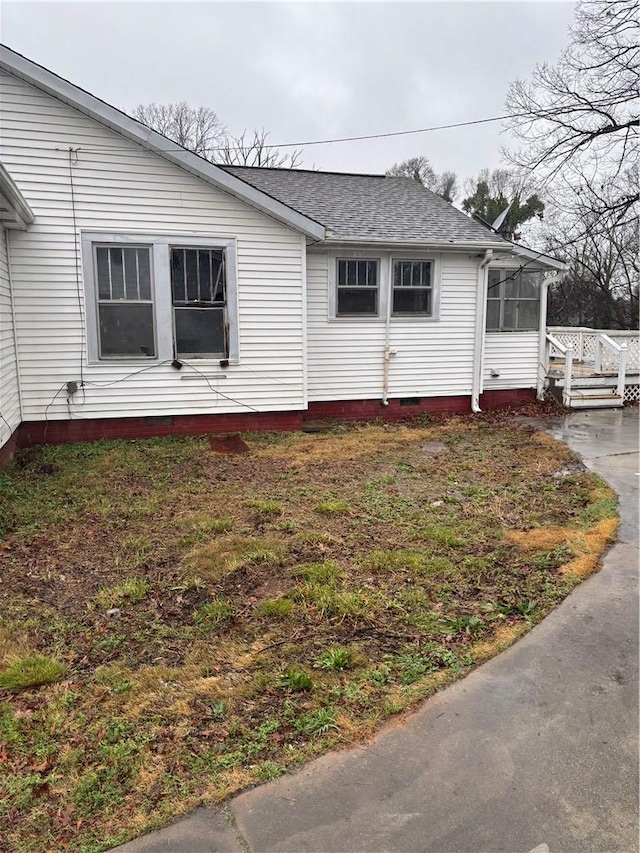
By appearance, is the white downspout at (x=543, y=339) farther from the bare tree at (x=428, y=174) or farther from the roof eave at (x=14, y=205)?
the bare tree at (x=428, y=174)

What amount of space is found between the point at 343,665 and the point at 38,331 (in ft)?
23.6

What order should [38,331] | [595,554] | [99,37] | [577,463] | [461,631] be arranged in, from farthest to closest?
[99,37] < [38,331] < [577,463] < [595,554] < [461,631]

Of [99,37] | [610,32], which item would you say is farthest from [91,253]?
[610,32]

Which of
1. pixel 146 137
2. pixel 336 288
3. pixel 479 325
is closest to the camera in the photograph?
pixel 146 137

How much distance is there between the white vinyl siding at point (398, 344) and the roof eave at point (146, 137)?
1.43 m

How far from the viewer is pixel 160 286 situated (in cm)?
838

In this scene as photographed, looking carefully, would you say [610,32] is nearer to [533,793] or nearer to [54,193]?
[54,193]

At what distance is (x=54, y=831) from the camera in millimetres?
1945

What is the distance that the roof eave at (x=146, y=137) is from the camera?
23.9 ft

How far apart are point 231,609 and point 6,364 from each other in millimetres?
5535

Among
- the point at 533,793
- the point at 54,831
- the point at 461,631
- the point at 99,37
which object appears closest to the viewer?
the point at 54,831

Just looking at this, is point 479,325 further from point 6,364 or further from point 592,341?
point 6,364

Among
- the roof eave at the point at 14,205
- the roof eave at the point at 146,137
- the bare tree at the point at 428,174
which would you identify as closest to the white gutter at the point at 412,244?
the roof eave at the point at 146,137

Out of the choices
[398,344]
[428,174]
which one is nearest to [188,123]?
[428,174]
